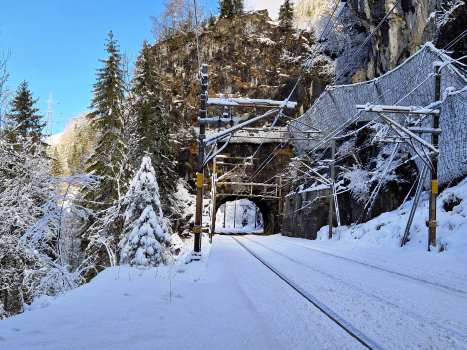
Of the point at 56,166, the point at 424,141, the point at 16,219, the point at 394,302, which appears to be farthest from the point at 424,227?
the point at 56,166

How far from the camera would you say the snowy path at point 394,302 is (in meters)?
3.13

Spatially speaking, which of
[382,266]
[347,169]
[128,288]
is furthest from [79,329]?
[347,169]

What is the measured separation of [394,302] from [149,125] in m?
23.0

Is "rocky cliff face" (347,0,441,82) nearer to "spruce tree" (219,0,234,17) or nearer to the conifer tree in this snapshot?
"spruce tree" (219,0,234,17)

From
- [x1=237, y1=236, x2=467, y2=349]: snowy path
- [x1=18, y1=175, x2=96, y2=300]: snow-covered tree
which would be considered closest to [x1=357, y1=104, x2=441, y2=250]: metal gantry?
[x1=237, y1=236, x2=467, y2=349]: snowy path

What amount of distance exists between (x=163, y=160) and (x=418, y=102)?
65.3ft

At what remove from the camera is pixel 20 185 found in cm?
1638

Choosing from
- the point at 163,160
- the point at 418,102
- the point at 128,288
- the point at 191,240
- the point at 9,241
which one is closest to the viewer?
the point at 128,288

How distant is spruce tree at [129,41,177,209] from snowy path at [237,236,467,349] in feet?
63.0

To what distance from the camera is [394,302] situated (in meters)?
4.41

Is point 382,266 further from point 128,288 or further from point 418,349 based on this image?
point 128,288

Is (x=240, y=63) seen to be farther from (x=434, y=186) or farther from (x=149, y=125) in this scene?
(x=434, y=186)

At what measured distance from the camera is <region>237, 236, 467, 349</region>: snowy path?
123 inches

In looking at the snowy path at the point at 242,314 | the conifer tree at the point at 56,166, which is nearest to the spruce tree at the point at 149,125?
the conifer tree at the point at 56,166
